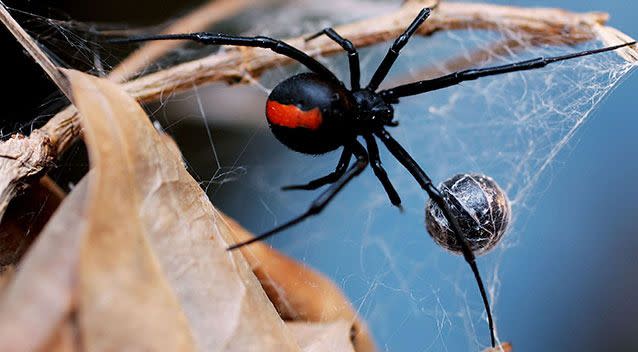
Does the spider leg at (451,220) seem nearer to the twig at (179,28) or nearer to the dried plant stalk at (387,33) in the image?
the dried plant stalk at (387,33)

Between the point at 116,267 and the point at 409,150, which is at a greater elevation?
the point at 116,267

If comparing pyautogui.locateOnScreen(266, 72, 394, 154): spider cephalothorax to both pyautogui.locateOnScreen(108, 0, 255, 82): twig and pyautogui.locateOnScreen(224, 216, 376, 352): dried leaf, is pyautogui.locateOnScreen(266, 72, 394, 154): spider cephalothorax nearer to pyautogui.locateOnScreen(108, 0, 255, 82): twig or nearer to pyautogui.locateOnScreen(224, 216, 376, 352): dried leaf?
pyautogui.locateOnScreen(224, 216, 376, 352): dried leaf

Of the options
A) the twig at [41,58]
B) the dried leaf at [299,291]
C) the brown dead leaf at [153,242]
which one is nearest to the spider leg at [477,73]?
the dried leaf at [299,291]

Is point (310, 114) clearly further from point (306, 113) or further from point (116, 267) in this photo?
point (116, 267)

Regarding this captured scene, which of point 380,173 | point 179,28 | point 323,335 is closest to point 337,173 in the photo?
point 380,173

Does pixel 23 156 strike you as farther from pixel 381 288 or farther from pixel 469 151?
pixel 469 151

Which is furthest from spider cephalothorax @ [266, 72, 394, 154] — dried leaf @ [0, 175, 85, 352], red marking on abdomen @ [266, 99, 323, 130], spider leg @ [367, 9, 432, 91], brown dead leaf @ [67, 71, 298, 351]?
dried leaf @ [0, 175, 85, 352]

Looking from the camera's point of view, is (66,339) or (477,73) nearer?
(66,339)
